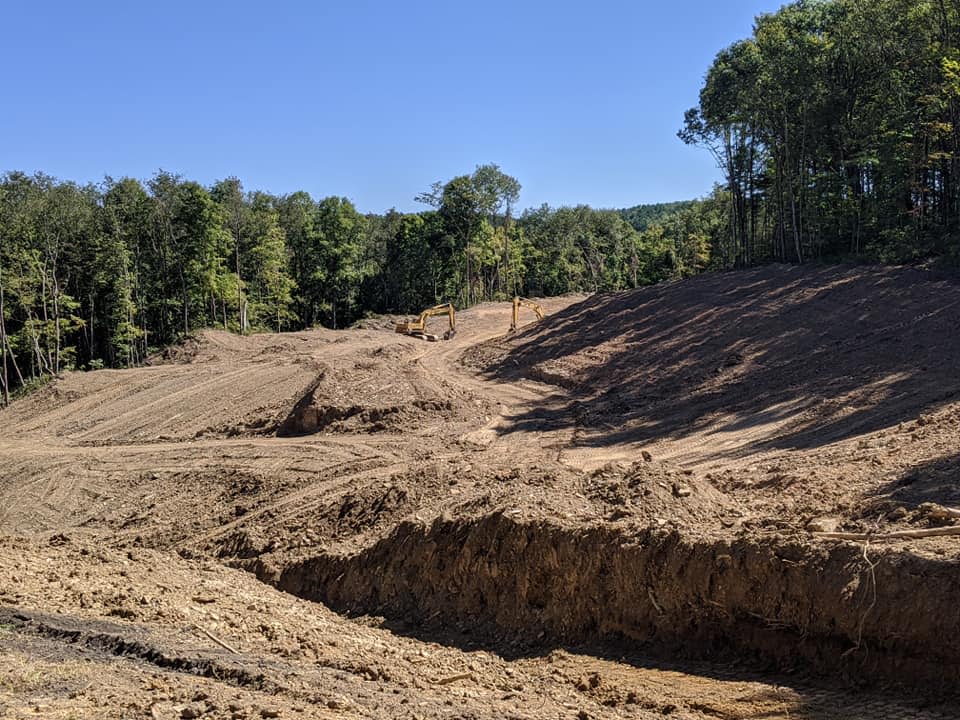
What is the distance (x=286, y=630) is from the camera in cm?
1007

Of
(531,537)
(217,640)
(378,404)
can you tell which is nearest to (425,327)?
(378,404)

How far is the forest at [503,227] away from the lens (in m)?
31.4

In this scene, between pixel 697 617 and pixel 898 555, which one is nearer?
pixel 898 555

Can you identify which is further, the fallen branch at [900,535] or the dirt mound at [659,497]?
the dirt mound at [659,497]

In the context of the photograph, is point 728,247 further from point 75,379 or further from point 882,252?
point 75,379

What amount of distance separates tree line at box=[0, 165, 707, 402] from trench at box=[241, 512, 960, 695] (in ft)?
99.4

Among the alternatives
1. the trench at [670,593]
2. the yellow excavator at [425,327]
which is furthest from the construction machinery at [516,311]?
the trench at [670,593]

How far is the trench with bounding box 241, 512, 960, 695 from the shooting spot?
7555 mm

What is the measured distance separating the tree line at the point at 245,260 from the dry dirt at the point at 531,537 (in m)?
17.7

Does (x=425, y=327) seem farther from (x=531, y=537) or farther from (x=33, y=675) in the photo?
(x=33, y=675)

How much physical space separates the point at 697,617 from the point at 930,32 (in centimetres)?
2784

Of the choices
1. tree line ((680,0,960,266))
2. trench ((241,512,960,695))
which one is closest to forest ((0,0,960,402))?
tree line ((680,0,960,266))

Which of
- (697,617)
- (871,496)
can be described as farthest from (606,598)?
(871,496)

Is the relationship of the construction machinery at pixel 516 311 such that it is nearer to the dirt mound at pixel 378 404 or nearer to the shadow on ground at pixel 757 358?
the shadow on ground at pixel 757 358
